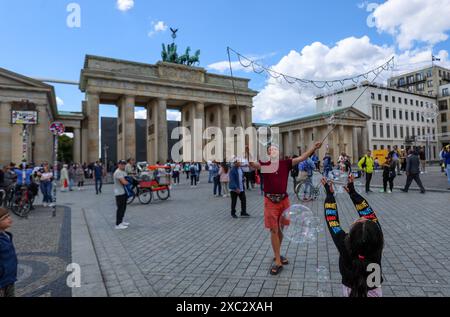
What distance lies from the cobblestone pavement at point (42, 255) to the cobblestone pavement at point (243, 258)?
2.01 ft

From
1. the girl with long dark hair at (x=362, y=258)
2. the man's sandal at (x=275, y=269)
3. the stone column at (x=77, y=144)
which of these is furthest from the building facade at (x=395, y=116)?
the girl with long dark hair at (x=362, y=258)

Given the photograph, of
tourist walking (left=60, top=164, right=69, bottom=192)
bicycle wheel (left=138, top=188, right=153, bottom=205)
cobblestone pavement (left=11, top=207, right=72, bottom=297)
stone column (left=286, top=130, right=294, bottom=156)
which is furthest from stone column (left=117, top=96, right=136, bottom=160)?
stone column (left=286, top=130, right=294, bottom=156)

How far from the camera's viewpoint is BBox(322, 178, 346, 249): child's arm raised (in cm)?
232

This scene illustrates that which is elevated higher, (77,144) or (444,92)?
(444,92)

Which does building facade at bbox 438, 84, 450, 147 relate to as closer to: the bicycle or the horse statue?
the horse statue

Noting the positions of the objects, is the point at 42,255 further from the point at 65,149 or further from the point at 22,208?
the point at 65,149

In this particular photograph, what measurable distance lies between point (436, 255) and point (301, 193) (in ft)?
24.8

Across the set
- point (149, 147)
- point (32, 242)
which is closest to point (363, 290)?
point (32, 242)

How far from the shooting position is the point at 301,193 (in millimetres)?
12305

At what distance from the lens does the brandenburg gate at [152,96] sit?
42.1 m

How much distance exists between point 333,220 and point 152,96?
46.8 m

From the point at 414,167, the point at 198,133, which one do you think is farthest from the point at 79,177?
the point at 198,133

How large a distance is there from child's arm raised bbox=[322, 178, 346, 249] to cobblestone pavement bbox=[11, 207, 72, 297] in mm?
3274

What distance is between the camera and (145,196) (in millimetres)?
13031
